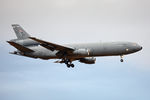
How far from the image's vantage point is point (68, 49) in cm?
5941

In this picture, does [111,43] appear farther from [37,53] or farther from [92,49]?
[37,53]

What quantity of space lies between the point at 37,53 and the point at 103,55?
11.2 metres

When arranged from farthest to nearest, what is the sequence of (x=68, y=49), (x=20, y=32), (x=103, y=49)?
(x=20, y=32) → (x=68, y=49) → (x=103, y=49)

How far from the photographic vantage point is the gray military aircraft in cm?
5884

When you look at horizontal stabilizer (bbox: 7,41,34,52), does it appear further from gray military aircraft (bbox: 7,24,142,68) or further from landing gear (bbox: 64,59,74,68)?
landing gear (bbox: 64,59,74,68)

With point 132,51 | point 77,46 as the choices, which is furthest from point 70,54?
point 132,51

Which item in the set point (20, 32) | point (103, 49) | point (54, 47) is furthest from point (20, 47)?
A: point (103, 49)

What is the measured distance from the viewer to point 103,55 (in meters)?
59.5

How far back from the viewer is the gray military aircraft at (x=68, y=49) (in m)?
58.8

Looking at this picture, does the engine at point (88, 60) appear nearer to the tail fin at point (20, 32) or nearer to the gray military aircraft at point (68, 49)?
the gray military aircraft at point (68, 49)

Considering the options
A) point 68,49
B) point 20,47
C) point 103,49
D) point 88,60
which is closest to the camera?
point 103,49

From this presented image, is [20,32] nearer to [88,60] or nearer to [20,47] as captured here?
[20,47]

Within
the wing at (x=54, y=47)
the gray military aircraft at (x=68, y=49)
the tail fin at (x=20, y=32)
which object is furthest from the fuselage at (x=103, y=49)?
the tail fin at (x=20, y=32)

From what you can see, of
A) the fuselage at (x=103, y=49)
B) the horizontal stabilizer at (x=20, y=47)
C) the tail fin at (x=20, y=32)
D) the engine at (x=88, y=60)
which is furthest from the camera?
the engine at (x=88, y=60)
